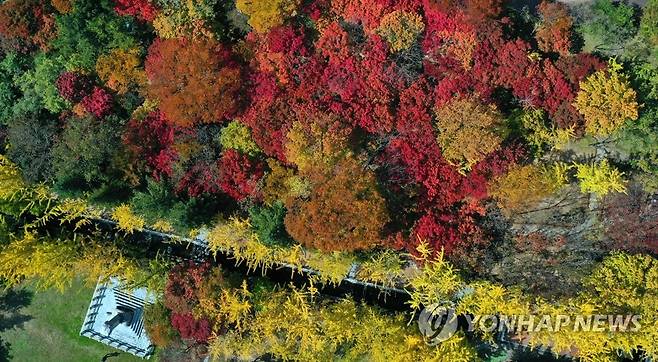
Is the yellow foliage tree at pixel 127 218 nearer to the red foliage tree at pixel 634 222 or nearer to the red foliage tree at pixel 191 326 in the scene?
the red foliage tree at pixel 191 326

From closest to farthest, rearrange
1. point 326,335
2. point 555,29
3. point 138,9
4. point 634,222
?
point 326,335 → point 634,222 → point 555,29 → point 138,9

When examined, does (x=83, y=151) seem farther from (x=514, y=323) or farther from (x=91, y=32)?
(x=514, y=323)

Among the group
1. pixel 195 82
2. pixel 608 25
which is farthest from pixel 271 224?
pixel 608 25

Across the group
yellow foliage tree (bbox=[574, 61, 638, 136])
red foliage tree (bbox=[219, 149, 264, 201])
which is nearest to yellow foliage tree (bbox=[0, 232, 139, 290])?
red foliage tree (bbox=[219, 149, 264, 201])

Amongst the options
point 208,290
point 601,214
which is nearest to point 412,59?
point 601,214

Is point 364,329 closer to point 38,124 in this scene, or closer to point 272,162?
point 272,162

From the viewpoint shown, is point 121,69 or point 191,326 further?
point 121,69

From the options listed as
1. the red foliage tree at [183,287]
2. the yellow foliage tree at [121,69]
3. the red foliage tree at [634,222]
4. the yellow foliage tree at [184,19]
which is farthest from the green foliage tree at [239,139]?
the red foliage tree at [634,222]

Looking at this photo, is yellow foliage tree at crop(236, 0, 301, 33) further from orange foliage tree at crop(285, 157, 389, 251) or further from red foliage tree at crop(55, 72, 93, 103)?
red foliage tree at crop(55, 72, 93, 103)
